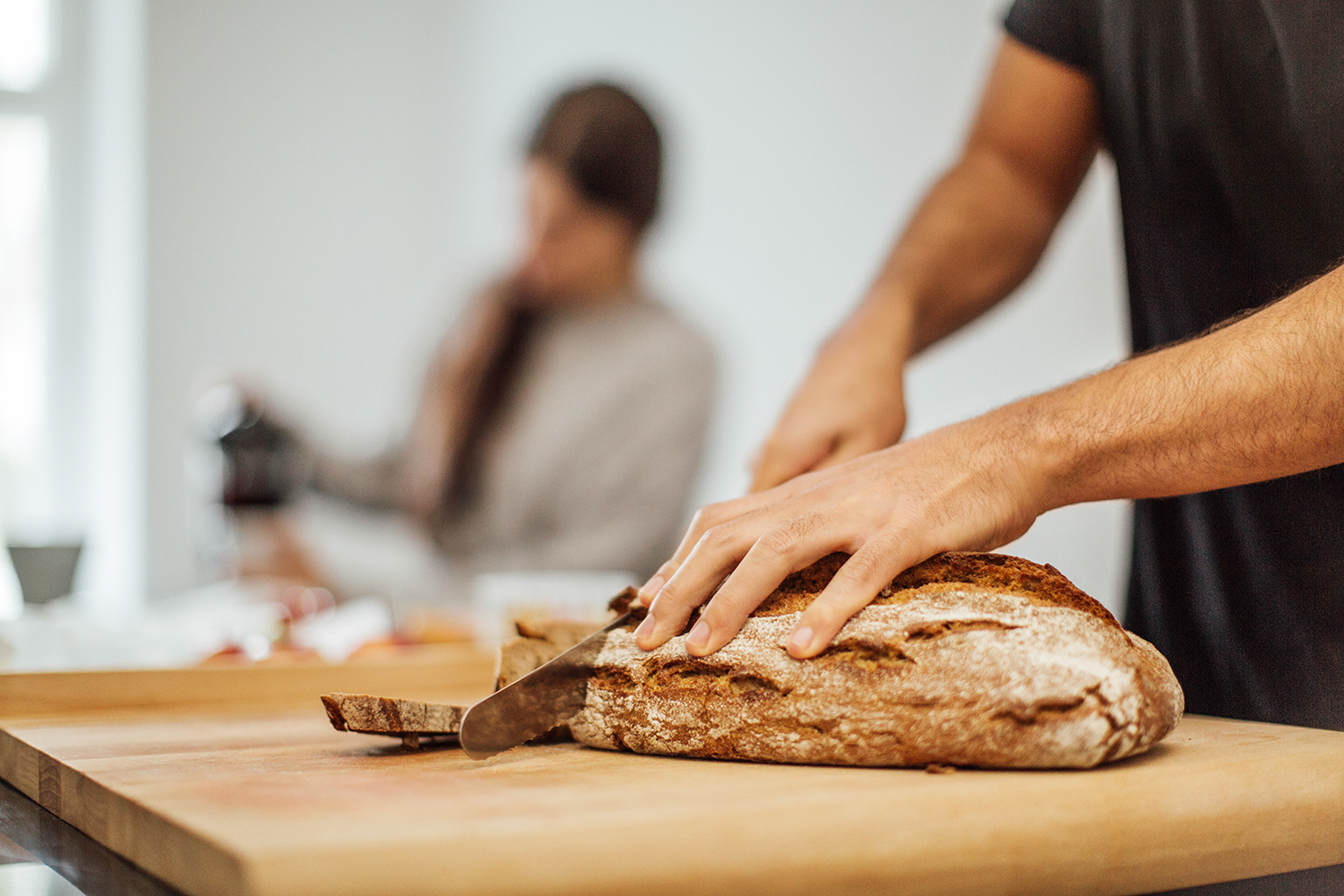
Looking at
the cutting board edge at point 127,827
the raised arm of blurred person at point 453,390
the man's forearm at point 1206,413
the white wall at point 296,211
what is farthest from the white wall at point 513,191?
the cutting board edge at point 127,827

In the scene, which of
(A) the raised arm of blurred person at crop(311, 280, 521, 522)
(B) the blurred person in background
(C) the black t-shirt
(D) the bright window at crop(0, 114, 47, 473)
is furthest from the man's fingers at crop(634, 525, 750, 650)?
(D) the bright window at crop(0, 114, 47, 473)

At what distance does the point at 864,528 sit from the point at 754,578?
71 mm

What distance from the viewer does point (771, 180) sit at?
256cm

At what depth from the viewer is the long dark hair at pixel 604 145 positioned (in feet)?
8.29

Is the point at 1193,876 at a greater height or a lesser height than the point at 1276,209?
lesser

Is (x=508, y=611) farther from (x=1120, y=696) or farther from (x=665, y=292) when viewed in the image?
(x=665, y=292)

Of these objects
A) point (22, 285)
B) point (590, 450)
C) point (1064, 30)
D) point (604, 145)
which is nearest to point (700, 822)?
point (1064, 30)

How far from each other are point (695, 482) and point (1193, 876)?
88.0 inches

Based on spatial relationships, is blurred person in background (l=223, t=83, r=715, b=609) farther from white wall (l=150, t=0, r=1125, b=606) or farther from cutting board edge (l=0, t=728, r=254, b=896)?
cutting board edge (l=0, t=728, r=254, b=896)

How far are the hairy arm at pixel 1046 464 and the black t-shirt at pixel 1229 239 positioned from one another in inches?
8.9

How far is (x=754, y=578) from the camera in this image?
2.16 feet

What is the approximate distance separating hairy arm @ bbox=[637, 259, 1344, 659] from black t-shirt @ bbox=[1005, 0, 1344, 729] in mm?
226

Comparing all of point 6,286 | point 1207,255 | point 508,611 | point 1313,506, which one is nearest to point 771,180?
point 508,611

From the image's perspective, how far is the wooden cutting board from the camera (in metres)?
0.44
